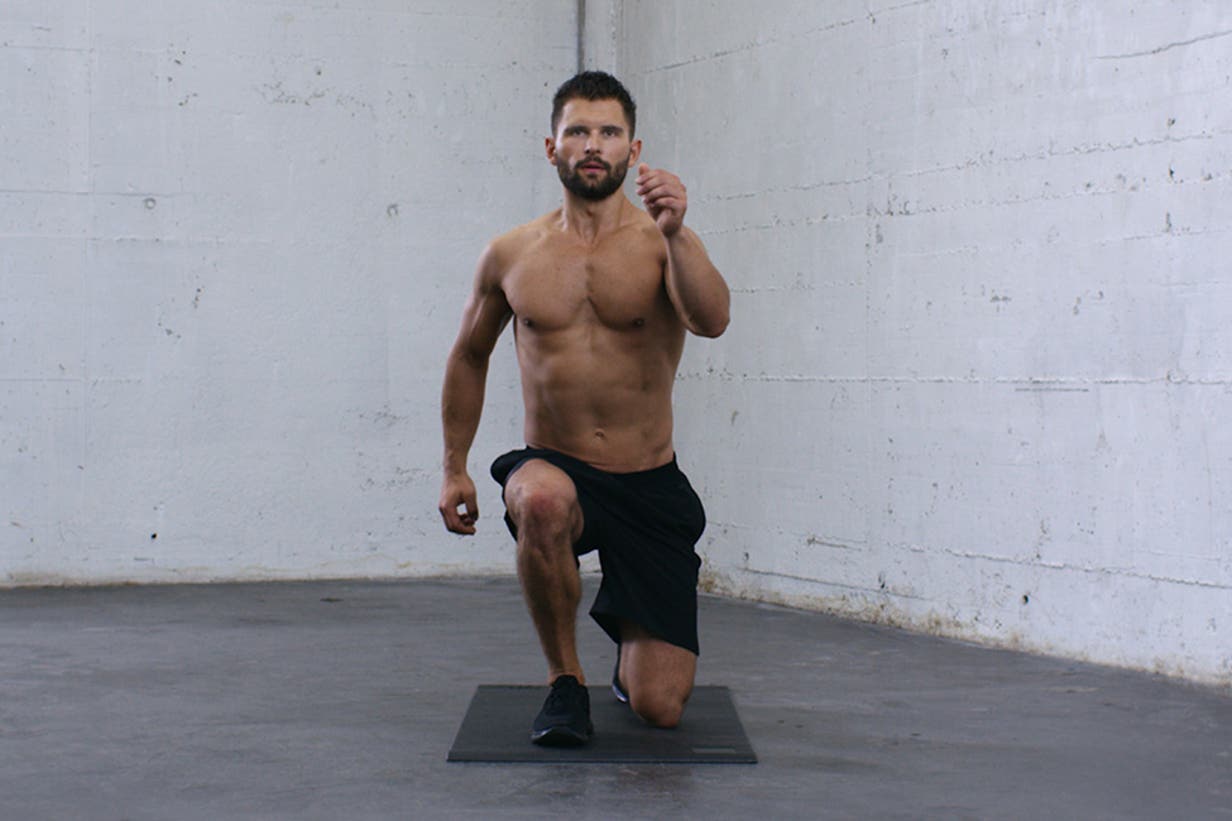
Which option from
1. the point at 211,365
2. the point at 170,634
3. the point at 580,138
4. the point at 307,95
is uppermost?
the point at 307,95

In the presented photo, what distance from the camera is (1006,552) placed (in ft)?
15.7

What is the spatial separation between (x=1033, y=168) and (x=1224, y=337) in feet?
2.79

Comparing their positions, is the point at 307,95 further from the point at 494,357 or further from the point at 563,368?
the point at 563,368

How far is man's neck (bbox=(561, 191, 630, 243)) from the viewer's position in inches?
140

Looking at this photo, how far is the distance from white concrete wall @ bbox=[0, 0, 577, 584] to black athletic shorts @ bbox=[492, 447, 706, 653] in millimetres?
2767

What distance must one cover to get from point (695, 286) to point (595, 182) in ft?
1.15

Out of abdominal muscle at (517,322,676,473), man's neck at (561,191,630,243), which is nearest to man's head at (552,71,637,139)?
man's neck at (561,191,630,243)

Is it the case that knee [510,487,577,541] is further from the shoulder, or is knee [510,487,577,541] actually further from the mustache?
the mustache

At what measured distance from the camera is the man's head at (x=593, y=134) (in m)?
3.41

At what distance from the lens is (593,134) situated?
134 inches

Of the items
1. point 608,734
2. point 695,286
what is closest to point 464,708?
point 608,734

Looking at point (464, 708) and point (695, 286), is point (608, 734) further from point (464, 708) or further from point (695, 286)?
point (695, 286)

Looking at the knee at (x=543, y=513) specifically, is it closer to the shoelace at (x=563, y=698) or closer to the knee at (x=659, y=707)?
the shoelace at (x=563, y=698)

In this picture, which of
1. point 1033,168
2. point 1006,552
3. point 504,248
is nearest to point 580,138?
point 504,248
